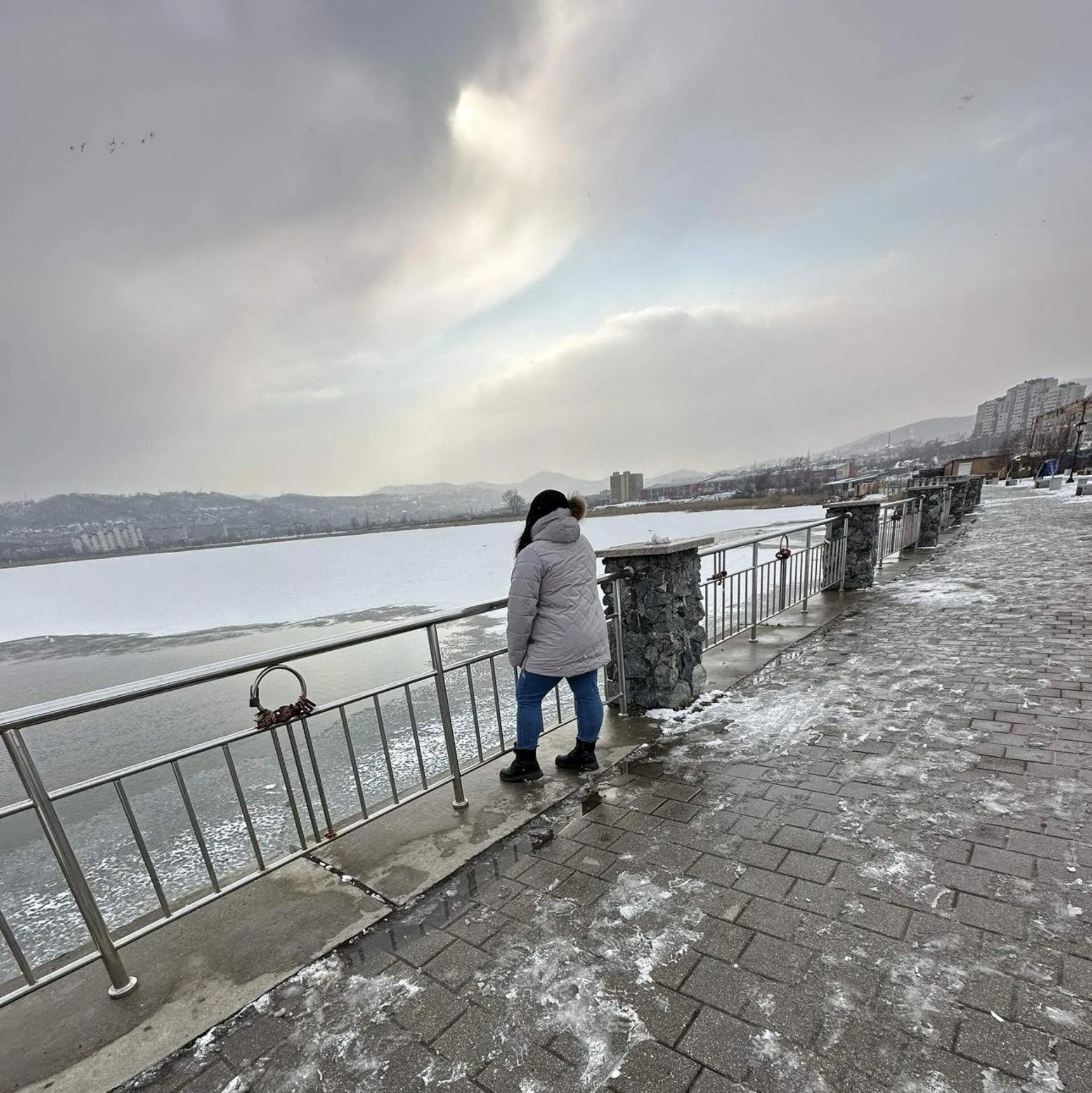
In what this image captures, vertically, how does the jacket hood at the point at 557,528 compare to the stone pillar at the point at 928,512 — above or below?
above

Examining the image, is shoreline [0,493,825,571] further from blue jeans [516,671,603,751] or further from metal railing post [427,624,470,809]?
metal railing post [427,624,470,809]

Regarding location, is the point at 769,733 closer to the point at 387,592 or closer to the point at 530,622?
the point at 530,622

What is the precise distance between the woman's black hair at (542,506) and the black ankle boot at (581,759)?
1379 millimetres

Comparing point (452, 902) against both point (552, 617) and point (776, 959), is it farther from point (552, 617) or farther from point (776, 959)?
point (552, 617)

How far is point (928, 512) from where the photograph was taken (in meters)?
12.3

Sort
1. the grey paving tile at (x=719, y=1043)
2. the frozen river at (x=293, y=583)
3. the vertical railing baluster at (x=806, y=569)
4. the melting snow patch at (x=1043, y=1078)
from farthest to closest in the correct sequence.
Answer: the frozen river at (x=293, y=583), the vertical railing baluster at (x=806, y=569), the grey paving tile at (x=719, y=1043), the melting snow patch at (x=1043, y=1078)

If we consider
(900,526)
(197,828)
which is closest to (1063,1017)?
(197,828)

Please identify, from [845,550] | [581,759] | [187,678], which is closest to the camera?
[187,678]

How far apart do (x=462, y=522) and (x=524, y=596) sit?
66006 millimetres

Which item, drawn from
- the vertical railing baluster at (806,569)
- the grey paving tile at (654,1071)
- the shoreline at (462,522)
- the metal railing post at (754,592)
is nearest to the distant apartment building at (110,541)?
the shoreline at (462,522)

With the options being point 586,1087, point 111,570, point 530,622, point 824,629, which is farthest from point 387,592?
point 111,570

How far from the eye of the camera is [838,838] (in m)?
2.65

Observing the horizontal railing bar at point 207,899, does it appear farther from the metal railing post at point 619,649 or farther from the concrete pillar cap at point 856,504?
the concrete pillar cap at point 856,504

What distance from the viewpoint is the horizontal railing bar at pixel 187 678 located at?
190cm
